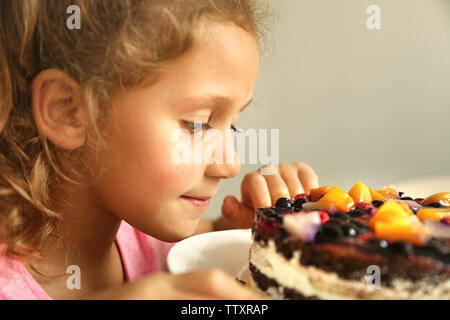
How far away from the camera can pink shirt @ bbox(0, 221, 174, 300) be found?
2.39 feet

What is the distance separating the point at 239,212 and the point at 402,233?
26.2 inches

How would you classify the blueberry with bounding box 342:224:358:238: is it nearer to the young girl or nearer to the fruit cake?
the fruit cake

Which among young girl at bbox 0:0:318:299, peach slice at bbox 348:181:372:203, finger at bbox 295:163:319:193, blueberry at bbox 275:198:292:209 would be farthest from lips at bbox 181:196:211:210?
finger at bbox 295:163:319:193

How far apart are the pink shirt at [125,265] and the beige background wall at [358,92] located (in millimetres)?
563

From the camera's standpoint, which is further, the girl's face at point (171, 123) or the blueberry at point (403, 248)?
the girl's face at point (171, 123)

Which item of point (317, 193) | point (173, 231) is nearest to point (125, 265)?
point (173, 231)

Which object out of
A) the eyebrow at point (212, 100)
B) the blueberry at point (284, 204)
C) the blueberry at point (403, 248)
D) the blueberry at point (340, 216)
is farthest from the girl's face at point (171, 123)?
the blueberry at point (403, 248)

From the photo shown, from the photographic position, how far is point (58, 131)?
72 centimetres

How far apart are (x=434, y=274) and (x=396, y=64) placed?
4.31 feet

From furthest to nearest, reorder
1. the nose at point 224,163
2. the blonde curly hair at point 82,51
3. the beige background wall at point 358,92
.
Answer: the beige background wall at point 358,92, the nose at point 224,163, the blonde curly hair at point 82,51

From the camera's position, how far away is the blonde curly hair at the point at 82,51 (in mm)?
685

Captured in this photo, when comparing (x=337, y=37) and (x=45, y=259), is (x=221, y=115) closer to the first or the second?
(x=45, y=259)

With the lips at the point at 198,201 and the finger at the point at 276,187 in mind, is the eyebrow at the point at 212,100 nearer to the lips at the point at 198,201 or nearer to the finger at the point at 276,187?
A: the lips at the point at 198,201
